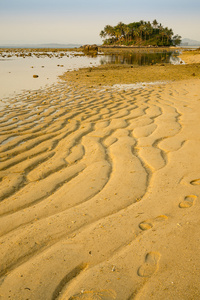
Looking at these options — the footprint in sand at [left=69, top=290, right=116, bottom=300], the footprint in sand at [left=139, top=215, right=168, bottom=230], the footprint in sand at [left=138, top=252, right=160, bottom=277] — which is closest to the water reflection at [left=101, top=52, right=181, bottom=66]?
the footprint in sand at [left=139, top=215, right=168, bottom=230]

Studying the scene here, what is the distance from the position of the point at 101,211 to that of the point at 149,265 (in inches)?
21.9

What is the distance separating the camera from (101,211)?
5.96 ft

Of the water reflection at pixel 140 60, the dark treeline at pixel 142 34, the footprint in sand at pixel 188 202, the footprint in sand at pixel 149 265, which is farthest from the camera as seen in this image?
the dark treeline at pixel 142 34

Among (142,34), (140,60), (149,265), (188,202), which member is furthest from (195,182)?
(142,34)

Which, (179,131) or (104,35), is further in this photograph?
(104,35)

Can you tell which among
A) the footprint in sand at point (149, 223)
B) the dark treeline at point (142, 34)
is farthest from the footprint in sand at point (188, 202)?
the dark treeline at point (142, 34)

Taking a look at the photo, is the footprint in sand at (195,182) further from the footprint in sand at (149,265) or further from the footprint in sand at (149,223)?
the footprint in sand at (149,265)

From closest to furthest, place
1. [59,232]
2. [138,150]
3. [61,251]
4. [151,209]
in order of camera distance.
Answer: [61,251] → [59,232] → [151,209] → [138,150]

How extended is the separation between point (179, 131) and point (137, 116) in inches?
42.7

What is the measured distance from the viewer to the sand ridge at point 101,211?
1271mm

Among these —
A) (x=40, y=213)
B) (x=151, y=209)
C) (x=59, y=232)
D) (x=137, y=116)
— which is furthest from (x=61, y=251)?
(x=137, y=116)

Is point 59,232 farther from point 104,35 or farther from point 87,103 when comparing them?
point 104,35

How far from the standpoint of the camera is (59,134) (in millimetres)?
3648

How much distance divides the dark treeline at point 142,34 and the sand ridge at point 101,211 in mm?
82788
